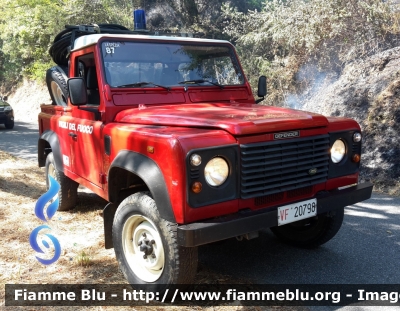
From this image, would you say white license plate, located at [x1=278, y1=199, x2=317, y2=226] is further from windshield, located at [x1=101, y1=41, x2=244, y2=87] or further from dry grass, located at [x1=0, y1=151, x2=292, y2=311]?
windshield, located at [x1=101, y1=41, x2=244, y2=87]

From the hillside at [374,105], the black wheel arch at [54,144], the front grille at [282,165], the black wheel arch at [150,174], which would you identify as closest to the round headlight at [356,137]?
the front grille at [282,165]

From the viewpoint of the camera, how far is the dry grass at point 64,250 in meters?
3.45

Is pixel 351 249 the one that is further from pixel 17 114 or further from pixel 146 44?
pixel 17 114

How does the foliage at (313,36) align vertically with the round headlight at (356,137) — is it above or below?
above

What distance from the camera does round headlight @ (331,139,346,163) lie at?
135 inches

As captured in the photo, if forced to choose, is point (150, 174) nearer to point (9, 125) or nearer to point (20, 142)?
point (20, 142)

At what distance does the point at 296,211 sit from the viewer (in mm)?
3082

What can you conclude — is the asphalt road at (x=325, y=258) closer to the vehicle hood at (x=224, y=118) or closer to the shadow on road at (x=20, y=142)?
the vehicle hood at (x=224, y=118)

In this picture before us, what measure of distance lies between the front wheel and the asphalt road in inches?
3.3

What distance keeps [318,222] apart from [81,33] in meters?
3.45

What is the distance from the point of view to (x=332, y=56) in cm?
1080

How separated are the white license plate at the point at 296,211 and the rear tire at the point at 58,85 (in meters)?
3.26

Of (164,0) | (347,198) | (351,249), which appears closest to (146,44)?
(347,198)

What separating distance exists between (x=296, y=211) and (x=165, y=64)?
199 centimetres
